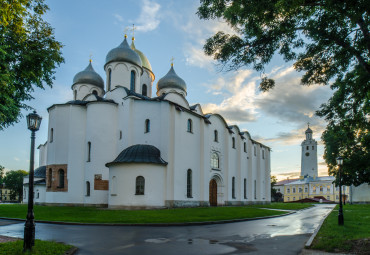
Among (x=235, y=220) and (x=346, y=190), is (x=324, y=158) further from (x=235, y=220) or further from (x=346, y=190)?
(x=346, y=190)

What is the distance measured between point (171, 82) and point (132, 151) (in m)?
15.9

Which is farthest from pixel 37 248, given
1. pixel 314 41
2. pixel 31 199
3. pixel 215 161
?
pixel 215 161

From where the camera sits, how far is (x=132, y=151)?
24.2 m

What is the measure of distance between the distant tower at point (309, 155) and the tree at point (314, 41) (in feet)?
253

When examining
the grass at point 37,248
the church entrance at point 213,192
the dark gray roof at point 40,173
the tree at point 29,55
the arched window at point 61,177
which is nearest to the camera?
the grass at point 37,248

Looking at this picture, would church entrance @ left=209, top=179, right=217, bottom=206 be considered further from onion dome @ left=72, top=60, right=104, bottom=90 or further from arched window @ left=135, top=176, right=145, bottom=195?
onion dome @ left=72, top=60, right=104, bottom=90

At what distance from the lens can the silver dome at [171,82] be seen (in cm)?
3784

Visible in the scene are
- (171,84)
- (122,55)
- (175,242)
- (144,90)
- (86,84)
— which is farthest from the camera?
(144,90)

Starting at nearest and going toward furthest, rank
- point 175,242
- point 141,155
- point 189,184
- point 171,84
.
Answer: point 175,242
point 141,155
point 189,184
point 171,84

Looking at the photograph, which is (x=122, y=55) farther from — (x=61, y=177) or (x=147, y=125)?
(x=61, y=177)

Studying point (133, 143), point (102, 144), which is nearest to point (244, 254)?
point (133, 143)

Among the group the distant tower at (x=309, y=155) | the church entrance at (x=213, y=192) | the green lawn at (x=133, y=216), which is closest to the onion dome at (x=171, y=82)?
the church entrance at (x=213, y=192)

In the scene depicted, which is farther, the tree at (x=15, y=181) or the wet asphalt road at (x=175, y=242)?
the tree at (x=15, y=181)

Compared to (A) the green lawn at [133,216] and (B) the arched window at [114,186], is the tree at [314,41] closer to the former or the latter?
(A) the green lawn at [133,216]
